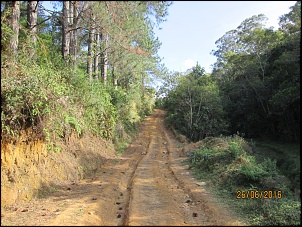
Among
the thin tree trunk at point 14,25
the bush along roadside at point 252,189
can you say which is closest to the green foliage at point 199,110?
the bush along roadside at point 252,189

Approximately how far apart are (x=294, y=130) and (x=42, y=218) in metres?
24.7

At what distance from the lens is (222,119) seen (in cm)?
2748

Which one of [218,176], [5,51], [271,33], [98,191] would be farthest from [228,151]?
[271,33]

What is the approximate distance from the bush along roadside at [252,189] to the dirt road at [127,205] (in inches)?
18.7

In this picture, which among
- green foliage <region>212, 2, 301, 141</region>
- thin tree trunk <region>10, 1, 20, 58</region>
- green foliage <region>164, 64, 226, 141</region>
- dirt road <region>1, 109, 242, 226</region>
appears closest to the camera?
dirt road <region>1, 109, 242, 226</region>

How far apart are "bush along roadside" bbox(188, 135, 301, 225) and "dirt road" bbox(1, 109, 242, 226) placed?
48 centimetres

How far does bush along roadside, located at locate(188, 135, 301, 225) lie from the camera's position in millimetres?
5312

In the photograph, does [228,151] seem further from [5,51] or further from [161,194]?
[5,51]

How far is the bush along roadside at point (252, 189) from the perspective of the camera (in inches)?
209
